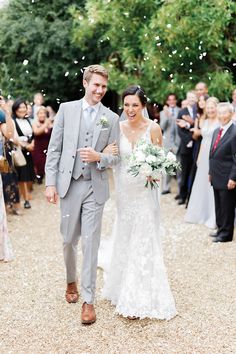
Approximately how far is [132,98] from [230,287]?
2.37 metres

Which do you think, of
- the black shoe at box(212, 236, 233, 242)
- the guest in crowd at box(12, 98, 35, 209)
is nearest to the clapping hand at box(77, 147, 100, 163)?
the black shoe at box(212, 236, 233, 242)

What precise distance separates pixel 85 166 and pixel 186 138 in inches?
206

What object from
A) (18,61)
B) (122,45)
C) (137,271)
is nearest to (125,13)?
(122,45)

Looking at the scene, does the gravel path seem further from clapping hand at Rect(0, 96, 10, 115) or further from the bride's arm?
clapping hand at Rect(0, 96, 10, 115)

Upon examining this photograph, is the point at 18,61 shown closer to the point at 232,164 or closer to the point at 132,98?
the point at 232,164

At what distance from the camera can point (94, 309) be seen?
489 centimetres

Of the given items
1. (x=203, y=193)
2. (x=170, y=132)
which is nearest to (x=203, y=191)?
(x=203, y=193)

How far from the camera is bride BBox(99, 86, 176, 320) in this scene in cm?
480

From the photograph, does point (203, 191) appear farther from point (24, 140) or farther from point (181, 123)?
point (24, 140)

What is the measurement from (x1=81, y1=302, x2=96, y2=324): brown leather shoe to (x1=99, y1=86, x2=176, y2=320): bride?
0.81 feet

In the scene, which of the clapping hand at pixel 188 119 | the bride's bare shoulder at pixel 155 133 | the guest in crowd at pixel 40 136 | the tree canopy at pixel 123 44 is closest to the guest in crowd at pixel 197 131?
the clapping hand at pixel 188 119

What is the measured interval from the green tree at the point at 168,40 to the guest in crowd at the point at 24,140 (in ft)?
6.79

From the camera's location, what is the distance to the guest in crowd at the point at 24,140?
30.6ft

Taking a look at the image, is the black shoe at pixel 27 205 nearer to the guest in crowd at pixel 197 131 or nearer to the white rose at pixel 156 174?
the guest in crowd at pixel 197 131
